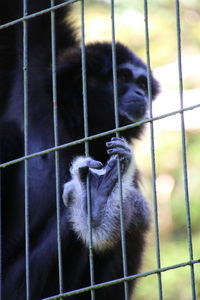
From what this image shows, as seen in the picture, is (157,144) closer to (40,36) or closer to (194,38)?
(194,38)

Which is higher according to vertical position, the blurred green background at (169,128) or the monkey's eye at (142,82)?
the blurred green background at (169,128)

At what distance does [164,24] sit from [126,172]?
9.79 m

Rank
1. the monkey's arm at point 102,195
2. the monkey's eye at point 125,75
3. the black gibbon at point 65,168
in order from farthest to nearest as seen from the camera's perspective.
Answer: the monkey's eye at point 125,75 < the black gibbon at point 65,168 < the monkey's arm at point 102,195

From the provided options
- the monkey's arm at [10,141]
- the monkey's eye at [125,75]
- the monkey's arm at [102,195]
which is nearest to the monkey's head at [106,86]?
the monkey's eye at [125,75]

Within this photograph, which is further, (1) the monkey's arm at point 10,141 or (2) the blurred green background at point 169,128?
(2) the blurred green background at point 169,128

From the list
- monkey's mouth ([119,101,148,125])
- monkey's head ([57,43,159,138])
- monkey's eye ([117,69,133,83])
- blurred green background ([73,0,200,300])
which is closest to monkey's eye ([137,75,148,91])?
monkey's head ([57,43,159,138])

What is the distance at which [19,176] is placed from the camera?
6.32 metres

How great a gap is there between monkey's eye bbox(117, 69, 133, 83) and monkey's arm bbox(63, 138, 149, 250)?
53.0 inches

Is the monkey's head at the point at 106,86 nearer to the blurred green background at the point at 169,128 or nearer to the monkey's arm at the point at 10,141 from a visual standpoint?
the monkey's arm at the point at 10,141

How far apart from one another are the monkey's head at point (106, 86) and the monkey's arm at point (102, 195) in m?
0.89

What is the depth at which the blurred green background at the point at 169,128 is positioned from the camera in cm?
1240

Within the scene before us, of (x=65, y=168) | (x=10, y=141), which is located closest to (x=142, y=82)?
(x=65, y=168)

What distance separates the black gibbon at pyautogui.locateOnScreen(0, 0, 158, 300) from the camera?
18.4ft

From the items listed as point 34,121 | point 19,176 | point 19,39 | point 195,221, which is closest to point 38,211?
point 19,176
